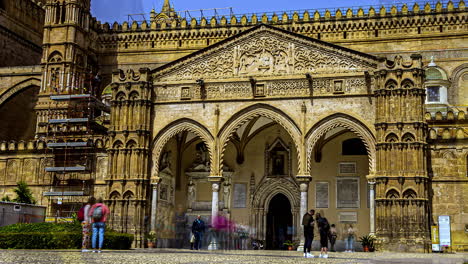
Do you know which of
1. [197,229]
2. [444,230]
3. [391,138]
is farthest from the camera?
[391,138]

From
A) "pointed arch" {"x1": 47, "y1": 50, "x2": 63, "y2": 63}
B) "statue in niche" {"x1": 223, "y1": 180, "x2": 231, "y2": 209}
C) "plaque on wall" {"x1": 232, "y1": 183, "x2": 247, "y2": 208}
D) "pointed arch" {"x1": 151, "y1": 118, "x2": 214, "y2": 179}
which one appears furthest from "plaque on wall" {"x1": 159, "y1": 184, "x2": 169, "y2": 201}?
"pointed arch" {"x1": 47, "y1": 50, "x2": 63, "y2": 63}

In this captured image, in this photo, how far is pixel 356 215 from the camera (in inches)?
1271

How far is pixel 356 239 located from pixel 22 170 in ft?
60.0

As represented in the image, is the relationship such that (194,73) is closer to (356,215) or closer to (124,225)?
(124,225)

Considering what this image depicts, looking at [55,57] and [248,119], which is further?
[55,57]

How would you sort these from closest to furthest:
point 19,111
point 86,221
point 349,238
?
point 86,221, point 349,238, point 19,111

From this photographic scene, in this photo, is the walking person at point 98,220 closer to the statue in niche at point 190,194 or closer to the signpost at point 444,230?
the signpost at point 444,230

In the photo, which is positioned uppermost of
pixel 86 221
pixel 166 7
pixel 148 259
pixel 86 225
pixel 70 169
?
pixel 166 7

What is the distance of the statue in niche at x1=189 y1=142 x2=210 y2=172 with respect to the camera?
35.1 m

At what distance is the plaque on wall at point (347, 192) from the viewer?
32.5m

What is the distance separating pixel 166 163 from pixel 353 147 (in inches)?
378

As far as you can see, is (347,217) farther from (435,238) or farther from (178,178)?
(178,178)

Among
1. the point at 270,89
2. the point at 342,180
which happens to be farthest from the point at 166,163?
the point at 342,180

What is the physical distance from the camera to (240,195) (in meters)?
34.3
